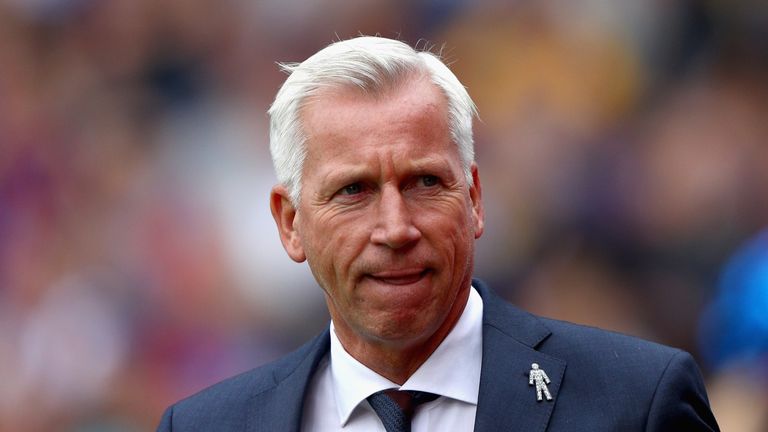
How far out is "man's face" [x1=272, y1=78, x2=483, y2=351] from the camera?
118 inches

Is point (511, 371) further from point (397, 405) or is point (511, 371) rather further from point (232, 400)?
point (232, 400)

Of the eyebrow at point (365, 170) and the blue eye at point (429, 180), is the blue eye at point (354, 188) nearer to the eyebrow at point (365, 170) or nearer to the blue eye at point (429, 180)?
the eyebrow at point (365, 170)

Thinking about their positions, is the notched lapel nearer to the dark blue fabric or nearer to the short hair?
the dark blue fabric

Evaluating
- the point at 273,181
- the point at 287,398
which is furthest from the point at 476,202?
the point at 273,181

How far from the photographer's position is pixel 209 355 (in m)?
6.14

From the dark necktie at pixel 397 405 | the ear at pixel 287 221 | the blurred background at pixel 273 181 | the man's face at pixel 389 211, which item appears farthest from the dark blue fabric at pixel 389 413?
the blurred background at pixel 273 181

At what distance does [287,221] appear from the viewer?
133 inches

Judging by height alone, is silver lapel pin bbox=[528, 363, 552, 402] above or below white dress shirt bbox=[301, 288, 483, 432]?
above

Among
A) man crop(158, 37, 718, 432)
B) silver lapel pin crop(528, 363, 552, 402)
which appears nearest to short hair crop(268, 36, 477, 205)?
man crop(158, 37, 718, 432)

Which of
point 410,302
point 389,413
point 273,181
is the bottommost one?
point 273,181

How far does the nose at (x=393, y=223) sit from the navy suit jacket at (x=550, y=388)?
0.40m

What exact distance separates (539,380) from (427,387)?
27 cm

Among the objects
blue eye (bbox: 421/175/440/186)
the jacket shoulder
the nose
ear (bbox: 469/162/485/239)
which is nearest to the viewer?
the nose

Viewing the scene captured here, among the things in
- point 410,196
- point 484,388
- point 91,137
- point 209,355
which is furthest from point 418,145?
point 91,137
